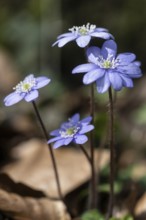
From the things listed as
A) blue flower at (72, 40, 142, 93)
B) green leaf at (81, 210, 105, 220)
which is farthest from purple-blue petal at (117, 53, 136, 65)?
green leaf at (81, 210, 105, 220)

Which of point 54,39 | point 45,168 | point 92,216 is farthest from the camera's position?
point 54,39

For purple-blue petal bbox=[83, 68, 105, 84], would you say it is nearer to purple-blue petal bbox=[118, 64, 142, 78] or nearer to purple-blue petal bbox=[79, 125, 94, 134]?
purple-blue petal bbox=[118, 64, 142, 78]

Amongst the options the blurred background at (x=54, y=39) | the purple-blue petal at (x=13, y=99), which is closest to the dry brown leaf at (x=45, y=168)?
the purple-blue petal at (x=13, y=99)

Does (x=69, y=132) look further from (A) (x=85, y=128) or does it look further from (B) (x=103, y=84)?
(B) (x=103, y=84)

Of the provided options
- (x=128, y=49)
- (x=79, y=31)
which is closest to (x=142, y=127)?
(x=128, y=49)

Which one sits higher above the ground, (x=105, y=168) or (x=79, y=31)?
(x=79, y=31)

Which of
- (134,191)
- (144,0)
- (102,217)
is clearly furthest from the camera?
(144,0)

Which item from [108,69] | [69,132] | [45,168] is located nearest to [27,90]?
[69,132]

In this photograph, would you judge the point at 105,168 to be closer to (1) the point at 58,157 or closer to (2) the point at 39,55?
(1) the point at 58,157
